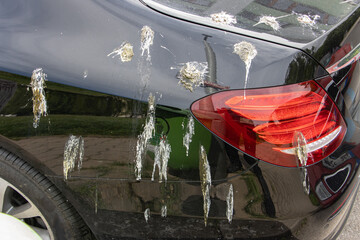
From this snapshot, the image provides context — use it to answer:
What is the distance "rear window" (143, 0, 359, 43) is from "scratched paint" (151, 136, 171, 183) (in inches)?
19.6

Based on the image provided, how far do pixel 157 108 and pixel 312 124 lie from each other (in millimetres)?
575

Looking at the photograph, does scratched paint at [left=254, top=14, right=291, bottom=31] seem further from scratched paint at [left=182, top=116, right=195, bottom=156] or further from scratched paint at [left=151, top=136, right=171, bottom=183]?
scratched paint at [left=151, top=136, right=171, bottom=183]

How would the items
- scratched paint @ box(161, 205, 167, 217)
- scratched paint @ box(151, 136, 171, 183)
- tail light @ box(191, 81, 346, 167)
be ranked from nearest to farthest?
1. tail light @ box(191, 81, 346, 167)
2. scratched paint @ box(151, 136, 171, 183)
3. scratched paint @ box(161, 205, 167, 217)

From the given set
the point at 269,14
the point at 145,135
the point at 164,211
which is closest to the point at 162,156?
the point at 145,135

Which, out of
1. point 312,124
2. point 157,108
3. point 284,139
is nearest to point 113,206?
point 157,108

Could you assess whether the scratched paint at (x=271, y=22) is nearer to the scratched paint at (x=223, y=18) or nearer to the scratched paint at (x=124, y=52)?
the scratched paint at (x=223, y=18)

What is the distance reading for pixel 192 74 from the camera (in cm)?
144

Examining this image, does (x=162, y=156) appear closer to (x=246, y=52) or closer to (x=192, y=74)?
(x=192, y=74)

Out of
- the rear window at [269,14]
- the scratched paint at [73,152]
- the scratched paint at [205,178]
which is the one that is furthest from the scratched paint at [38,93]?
the scratched paint at [205,178]

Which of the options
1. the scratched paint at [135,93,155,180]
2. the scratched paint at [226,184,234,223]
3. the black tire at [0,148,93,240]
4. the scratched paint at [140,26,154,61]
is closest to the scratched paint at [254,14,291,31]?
the scratched paint at [140,26,154,61]

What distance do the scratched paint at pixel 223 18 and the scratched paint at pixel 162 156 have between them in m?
0.52

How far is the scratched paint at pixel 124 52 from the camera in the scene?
150 cm

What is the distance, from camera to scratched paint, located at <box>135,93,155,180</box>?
4.87ft

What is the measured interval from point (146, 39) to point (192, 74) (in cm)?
23
